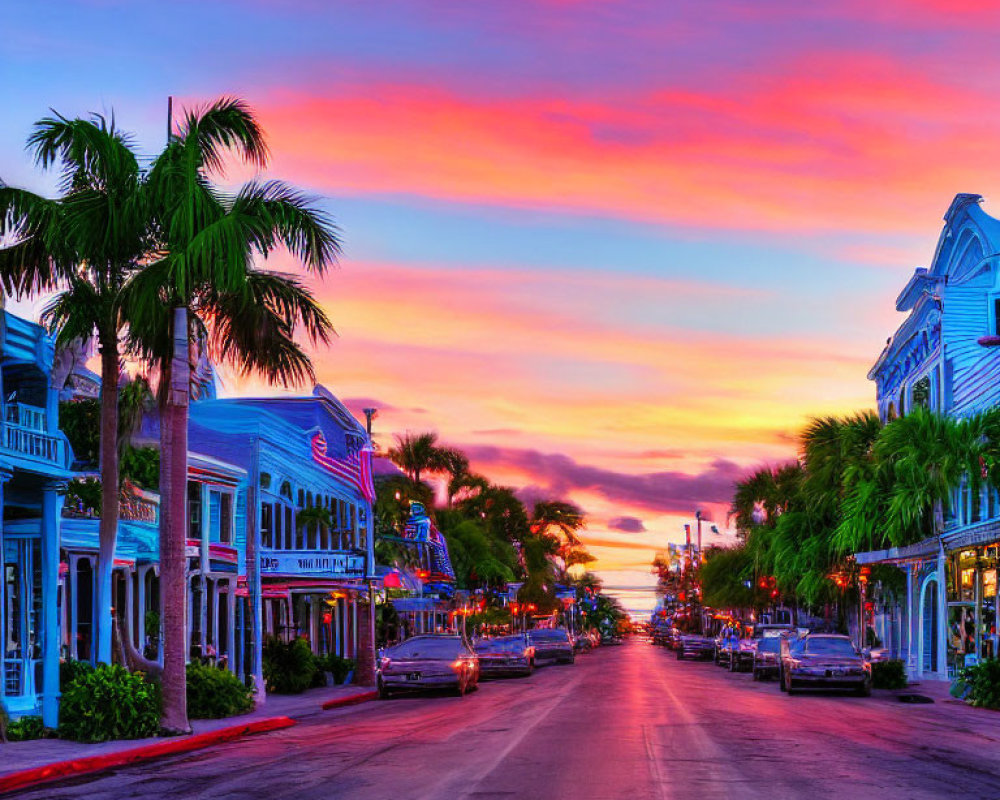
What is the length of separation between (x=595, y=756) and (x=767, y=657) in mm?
29038

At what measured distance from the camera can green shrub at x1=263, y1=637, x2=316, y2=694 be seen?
36.8 meters

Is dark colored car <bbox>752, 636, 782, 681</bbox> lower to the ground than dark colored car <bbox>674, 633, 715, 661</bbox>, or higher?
higher

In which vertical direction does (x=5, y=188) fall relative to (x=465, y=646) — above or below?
above

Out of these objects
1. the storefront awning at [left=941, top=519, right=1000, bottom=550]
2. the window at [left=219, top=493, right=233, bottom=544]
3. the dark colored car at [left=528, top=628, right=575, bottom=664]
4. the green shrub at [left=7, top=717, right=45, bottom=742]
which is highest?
the window at [left=219, top=493, right=233, bottom=544]

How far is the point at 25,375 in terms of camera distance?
80.0 feet

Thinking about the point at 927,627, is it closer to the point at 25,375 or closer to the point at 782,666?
the point at 782,666

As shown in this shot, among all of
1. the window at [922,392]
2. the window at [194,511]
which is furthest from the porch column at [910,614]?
the window at [194,511]

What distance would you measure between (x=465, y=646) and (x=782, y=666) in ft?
26.9

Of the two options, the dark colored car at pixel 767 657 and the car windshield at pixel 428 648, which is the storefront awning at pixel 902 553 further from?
the car windshield at pixel 428 648

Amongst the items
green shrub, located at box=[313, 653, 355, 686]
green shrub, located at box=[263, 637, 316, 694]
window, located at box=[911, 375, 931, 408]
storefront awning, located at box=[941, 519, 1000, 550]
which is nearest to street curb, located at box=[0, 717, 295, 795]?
green shrub, located at box=[263, 637, 316, 694]

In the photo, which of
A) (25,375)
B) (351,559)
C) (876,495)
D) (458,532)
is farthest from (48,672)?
(458,532)

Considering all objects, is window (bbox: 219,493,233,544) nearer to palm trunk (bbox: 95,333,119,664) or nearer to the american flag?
the american flag

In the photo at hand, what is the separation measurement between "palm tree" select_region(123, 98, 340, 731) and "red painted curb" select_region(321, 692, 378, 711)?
10127mm

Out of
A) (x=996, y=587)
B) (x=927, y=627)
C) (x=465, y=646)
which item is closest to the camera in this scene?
(x=465, y=646)
